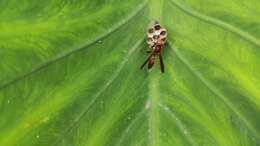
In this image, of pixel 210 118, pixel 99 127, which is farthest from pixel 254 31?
pixel 99 127

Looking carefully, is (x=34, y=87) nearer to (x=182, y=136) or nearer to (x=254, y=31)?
(x=182, y=136)

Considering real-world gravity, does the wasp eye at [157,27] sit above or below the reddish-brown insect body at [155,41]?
above

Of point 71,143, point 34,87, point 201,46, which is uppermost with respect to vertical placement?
point 201,46

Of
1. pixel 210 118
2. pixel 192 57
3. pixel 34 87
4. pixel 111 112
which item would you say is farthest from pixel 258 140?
pixel 34 87

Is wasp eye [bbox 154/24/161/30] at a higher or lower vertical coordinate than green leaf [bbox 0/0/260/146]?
higher

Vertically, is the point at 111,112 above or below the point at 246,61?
below
